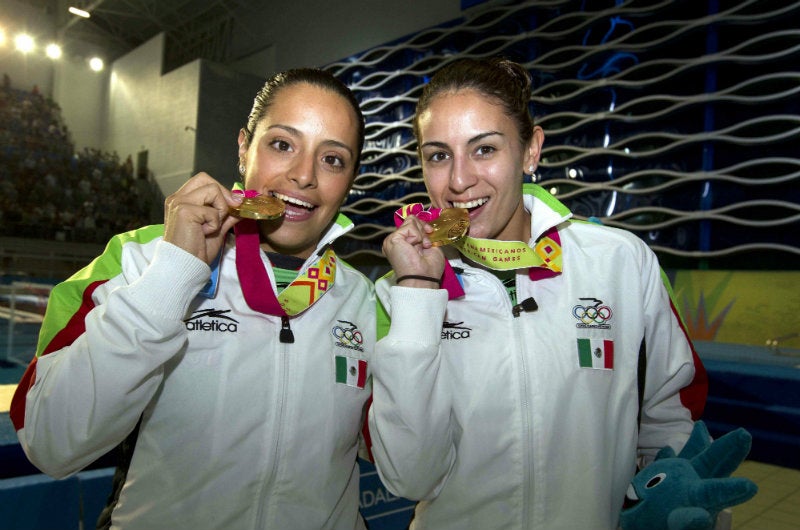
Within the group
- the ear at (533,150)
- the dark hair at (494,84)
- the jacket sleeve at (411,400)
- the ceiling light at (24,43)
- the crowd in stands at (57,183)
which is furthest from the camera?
the ceiling light at (24,43)

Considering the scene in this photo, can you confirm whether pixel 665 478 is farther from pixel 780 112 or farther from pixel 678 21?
pixel 678 21

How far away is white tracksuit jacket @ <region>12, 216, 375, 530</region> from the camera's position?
101 centimetres

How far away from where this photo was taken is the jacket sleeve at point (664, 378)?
132 centimetres

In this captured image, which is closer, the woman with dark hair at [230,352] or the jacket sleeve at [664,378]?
the woman with dark hair at [230,352]

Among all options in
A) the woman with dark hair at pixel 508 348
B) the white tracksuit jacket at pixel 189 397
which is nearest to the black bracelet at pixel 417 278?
the woman with dark hair at pixel 508 348

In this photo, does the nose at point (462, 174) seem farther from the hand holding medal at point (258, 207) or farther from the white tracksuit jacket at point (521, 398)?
the hand holding medal at point (258, 207)

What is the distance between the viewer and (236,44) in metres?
12.6

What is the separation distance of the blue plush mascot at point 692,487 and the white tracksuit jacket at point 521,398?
125 millimetres

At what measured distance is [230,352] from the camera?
1195 millimetres

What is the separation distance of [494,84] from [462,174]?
23cm

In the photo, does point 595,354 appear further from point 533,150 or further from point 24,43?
point 24,43

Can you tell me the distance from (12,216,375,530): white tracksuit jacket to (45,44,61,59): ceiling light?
17.3m

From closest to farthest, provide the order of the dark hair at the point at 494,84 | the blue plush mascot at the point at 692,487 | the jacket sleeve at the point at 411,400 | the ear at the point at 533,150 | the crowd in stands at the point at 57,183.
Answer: the blue plush mascot at the point at 692,487
the jacket sleeve at the point at 411,400
the dark hair at the point at 494,84
the ear at the point at 533,150
the crowd in stands at the point at 57,183

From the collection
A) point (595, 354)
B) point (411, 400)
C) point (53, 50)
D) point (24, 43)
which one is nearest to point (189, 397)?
point (411, 400)
